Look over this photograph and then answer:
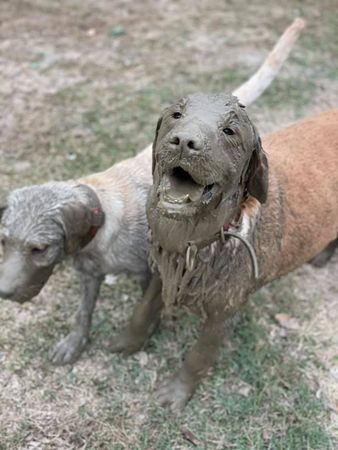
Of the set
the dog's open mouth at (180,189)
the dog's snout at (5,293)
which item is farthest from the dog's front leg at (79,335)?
the dog's open mouth at (180,189)

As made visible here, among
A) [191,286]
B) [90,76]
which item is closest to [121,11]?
[90,76]

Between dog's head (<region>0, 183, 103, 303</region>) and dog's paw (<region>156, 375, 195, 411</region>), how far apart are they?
1.10m

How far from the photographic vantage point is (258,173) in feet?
8.44

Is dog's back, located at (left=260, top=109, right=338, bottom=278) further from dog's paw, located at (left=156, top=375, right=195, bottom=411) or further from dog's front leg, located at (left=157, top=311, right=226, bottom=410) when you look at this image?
dog's paw, located at (left=156, top=375, right=195, bottom=411)

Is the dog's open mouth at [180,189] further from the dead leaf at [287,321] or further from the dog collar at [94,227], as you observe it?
the dead leaf at [287,321]

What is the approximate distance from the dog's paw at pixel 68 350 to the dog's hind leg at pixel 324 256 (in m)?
1.99

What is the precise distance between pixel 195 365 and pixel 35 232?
1.29m

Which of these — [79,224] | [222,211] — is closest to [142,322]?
[79,224]

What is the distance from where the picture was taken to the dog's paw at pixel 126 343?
12.2 ft

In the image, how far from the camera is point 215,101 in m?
2.35

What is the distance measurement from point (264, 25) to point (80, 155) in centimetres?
391

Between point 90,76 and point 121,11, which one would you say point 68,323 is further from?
point 121,11

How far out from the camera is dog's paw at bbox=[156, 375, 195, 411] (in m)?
3.56

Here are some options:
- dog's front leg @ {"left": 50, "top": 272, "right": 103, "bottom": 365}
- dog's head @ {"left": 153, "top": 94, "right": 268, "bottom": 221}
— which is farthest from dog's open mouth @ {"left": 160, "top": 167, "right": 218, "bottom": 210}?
dog's front leg @ {"left": 50, "top": 272, "right": 103, "bottom": 365}
